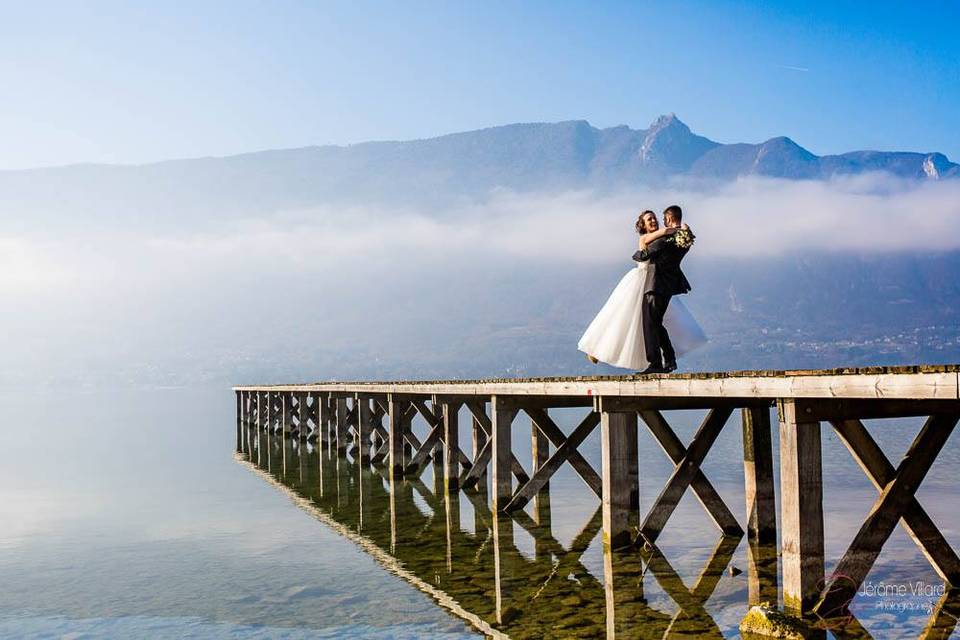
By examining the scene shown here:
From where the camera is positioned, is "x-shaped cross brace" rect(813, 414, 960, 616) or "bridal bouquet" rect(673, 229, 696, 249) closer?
"x-shaped cross brace" rect(813, 414, 960, 616)

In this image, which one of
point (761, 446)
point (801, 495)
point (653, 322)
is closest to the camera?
point (801, 495)

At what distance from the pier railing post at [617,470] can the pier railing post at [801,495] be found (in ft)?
13.9

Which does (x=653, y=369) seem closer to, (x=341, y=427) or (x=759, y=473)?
(x=759, y=473)

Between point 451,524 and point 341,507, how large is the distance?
4.60 metres

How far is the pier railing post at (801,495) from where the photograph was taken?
30.1 ft

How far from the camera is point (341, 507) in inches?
875

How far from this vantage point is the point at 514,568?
13984mm

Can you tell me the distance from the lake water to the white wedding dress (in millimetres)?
2915

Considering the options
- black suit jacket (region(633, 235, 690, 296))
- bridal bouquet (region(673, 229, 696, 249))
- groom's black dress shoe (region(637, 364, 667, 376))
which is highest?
bridal bouquet (region(673, 229, 696, 249))

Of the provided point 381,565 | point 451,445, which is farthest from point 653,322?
point 451,445

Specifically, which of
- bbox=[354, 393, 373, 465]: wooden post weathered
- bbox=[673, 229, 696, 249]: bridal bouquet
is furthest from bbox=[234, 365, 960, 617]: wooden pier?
bbox=[354, 393, 373, 465]: wooden post weathered

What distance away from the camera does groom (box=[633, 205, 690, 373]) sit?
39.1 feet

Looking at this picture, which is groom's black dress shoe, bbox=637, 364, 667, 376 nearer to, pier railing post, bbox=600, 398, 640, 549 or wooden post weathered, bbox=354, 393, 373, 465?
pier railing post, bbox=600, 398, 640, 549

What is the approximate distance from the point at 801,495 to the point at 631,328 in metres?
3.99
